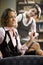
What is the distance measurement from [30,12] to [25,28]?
0.43 meters

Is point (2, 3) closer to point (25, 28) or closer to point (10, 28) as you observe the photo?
point (25, 28)

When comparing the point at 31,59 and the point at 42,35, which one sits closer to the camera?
the point at 31,59

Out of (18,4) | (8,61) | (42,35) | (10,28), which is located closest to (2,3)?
(18,4)

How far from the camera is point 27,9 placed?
16.6ft

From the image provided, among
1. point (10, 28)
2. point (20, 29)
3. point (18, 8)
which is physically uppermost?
point (10, 28)

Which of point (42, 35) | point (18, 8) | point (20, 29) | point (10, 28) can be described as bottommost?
point (42, 35)

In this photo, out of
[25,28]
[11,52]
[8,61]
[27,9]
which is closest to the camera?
[8,61]

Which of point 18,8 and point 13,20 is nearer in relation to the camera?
point 13,20

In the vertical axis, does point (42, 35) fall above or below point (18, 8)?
below

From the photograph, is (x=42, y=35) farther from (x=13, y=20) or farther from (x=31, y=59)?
(x=31, y=59)

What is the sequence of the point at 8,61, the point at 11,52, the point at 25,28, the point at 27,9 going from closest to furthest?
the point at 8,61 → the point at 11,52 → the point at 25,28 → the point at 27,9

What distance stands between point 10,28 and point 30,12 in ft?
9.30

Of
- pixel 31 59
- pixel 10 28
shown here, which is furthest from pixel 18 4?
pixel 31 59

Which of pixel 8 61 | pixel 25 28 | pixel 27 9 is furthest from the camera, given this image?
pixel 27 9
